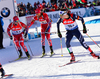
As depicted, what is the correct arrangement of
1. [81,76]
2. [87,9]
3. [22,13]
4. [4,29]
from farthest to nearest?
1. [87,9]
2. [22,13]
3. [4,29]
4. [81,76]

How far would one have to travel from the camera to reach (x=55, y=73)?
162 inches

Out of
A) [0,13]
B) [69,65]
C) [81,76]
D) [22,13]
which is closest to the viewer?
[81,76]

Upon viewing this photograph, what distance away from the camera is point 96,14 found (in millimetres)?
18969

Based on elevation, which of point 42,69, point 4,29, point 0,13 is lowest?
point 42,69

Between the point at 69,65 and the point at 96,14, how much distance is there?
52.1 feet

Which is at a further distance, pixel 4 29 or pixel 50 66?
pixel 4 29

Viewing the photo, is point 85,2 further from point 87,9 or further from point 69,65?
point 69,65

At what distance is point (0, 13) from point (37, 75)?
5926mm

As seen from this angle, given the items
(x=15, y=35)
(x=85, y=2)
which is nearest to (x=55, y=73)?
(x=15, y=35)

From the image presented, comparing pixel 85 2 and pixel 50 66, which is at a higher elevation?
pixel 85 2

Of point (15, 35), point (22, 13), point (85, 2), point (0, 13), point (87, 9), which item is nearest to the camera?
point (15, 35)

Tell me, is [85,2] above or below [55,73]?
above

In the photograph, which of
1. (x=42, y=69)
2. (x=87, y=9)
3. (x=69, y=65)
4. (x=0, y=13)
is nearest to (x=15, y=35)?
(x=42, y=69)

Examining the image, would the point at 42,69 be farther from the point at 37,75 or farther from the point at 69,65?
the point at 69,65
